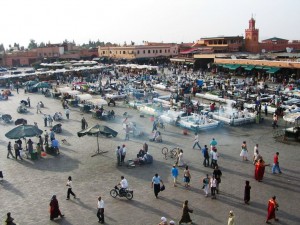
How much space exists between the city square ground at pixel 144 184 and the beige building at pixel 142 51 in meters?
49.1

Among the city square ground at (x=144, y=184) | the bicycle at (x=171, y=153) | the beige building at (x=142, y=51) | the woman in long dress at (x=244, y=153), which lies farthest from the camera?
the beige building at (x=142, y=51)

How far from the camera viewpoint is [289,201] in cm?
1179

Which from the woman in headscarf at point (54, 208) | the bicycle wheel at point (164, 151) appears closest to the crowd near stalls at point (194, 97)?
the bicycle wheel at point (164, 151)

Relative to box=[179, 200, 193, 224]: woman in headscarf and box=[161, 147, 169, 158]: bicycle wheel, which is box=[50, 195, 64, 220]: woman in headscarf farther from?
box=[161, 147, 169, 158]: bicycle wheel

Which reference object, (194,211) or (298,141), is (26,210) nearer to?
(194,211)

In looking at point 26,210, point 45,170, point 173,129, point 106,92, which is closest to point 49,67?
point 106,92

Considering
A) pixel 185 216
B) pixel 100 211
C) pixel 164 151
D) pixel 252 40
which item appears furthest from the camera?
pixel 252 40

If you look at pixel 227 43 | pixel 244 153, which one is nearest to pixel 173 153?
pixel 244 153

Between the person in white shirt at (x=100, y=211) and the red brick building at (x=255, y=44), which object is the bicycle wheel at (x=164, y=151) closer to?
the person in white shirt at (x=100, y=211)

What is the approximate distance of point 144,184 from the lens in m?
13.5

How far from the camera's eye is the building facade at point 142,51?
223 ft

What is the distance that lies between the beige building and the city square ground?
4913 centimetres

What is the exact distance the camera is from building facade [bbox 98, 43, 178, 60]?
68.1 metres

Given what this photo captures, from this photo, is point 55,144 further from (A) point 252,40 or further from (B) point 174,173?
(A) point 252,40
